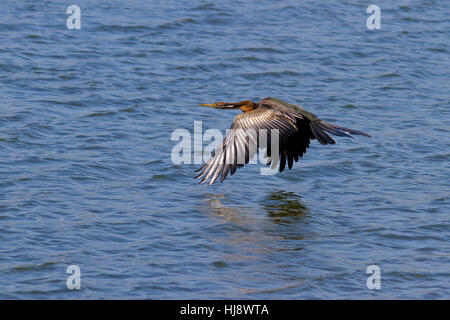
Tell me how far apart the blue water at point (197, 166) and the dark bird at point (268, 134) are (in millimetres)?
433

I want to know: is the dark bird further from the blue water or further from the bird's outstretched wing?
the blue water

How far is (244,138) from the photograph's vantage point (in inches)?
339

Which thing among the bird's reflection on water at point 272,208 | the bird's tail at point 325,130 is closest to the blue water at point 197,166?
the bird's reflection on water at point 272,208

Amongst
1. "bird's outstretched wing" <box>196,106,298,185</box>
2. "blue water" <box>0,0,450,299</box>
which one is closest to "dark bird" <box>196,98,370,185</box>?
"bird's outstretched wing" <box>196,106,298,185</box>

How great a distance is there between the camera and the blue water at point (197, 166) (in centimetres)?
721

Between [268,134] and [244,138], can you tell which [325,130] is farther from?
[244,138]

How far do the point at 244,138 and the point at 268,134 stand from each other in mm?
440

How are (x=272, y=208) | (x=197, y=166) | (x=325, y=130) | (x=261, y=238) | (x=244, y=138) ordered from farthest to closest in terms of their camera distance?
(x=197, y=166)
(x=325, y=130)
(x=272, y=208)
(x=244, y=138)
(x=261, y=238)

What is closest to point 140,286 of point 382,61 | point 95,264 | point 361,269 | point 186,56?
point 95,264

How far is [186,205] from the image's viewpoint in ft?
28.9

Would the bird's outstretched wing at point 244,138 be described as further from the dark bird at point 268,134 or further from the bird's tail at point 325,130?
the bird's tail at point 325,130

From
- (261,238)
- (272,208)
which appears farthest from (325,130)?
(261,238)

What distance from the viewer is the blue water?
721 cm

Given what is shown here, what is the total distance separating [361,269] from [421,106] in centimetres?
623
